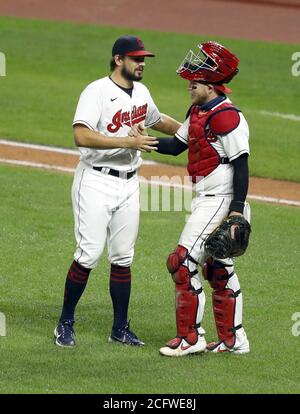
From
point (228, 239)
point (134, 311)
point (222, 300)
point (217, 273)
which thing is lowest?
point (134, 311)

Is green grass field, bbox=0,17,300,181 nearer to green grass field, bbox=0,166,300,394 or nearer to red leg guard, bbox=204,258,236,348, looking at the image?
green grass field, bbox=0,166,300,394

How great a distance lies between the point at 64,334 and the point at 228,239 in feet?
4.32

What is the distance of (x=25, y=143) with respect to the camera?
15.0 m

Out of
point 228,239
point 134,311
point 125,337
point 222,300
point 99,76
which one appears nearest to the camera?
point 228,239

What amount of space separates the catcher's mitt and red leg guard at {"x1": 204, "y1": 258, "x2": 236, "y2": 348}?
222 mm

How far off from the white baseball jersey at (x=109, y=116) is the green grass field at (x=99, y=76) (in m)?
6.59

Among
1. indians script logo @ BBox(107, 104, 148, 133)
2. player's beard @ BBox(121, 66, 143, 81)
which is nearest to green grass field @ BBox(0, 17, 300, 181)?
indians script logo @ BBox(107, 104, 148, 133)

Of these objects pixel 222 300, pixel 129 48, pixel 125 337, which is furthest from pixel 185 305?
pixel 129 48

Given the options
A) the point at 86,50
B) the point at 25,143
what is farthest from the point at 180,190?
the point at 86,50

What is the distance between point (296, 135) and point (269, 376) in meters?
9.69

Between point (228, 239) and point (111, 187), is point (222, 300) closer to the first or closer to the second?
point (228, 239)

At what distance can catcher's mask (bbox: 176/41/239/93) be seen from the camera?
7414mm

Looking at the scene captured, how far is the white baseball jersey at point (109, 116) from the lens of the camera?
24.6 ft

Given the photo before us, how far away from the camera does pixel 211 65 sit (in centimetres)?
742
